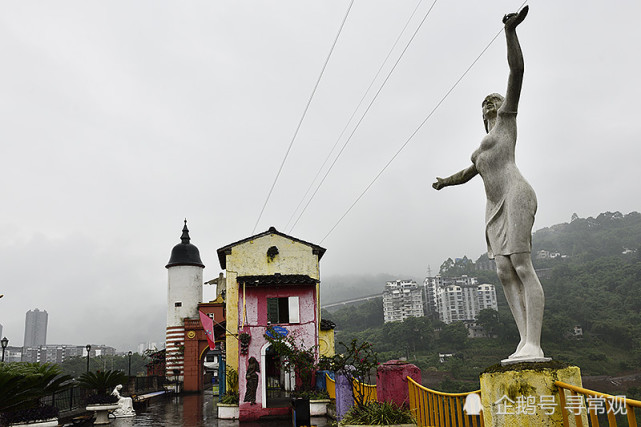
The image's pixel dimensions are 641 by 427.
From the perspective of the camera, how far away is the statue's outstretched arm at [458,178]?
4957mm

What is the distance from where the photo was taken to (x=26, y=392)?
8805 mm

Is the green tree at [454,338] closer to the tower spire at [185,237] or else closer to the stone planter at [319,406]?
the tower spire at [185,237]

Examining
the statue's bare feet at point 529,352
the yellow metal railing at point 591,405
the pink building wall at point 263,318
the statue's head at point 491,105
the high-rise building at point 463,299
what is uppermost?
the high-rise building at point 463,299

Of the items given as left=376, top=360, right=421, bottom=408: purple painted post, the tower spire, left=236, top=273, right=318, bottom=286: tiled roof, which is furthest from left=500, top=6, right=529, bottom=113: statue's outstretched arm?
the tower spire

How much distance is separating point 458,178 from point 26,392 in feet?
28.2

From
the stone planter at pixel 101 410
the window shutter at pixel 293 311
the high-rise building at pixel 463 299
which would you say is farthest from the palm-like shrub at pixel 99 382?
the high-rise building at pixel 463 299

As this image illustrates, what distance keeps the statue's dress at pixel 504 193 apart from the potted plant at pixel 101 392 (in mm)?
17140

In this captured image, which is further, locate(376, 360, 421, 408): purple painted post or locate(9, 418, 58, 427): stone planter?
locate(9, 418, 58, 427): stone planter

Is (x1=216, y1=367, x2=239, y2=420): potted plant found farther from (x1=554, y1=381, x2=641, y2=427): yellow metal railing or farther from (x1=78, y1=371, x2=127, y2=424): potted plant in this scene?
(x1=554, y1=381, x2=641, y2=427): yellow metal railing

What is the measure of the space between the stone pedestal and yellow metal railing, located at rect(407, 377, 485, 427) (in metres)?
0.90

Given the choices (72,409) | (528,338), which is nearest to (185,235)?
(72,409)

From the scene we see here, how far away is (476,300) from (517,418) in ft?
468

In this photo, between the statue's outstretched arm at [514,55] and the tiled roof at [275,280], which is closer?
the statue's outstretched arm at [514,55]

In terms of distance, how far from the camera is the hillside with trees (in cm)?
6097
